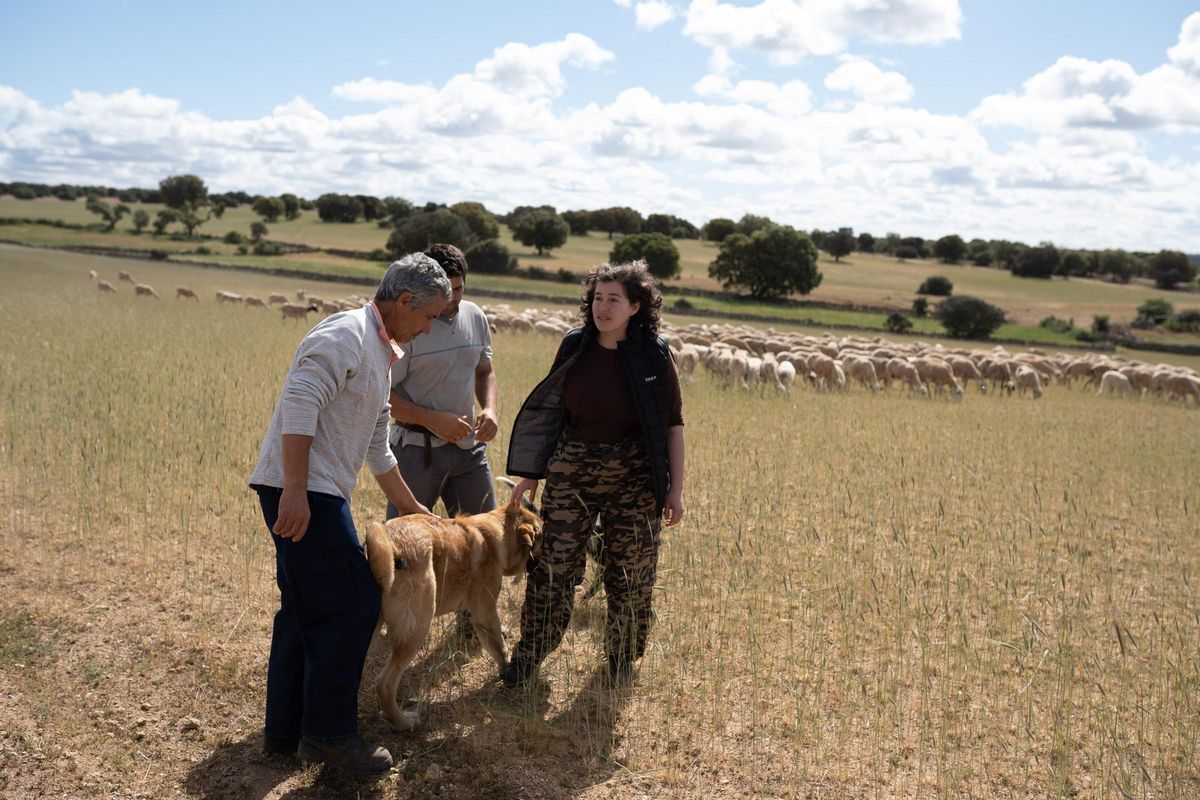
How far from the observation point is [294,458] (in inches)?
139

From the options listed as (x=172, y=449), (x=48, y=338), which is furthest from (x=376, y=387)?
(x=48, y=338)

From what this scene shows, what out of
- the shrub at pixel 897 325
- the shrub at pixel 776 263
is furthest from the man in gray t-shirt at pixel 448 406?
the shrub at pixel 776 263

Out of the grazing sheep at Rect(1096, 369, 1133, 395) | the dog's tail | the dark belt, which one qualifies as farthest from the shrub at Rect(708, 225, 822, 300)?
the dog's tail

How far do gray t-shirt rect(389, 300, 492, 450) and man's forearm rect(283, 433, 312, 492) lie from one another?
1542mm

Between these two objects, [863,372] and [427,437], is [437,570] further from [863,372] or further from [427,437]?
[863,372]

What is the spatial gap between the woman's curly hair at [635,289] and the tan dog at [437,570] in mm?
1149

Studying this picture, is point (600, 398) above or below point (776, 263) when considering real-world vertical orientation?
below

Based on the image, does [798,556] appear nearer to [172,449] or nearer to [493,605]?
[493,605]

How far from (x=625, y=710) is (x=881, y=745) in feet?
4.23

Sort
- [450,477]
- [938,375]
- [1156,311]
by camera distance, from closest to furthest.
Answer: [450,477]
[938,375]
[1156,311]

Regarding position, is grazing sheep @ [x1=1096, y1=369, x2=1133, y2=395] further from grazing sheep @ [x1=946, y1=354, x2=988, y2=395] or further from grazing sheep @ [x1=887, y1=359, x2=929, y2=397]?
grazing sheep @ [x1=887, y1=359, x2=929, y2=397]

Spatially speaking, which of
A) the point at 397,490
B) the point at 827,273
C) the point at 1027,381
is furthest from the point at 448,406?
the point at 827,273

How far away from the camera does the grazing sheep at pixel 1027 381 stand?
71.5 ft

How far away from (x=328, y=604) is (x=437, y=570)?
2.09ft
